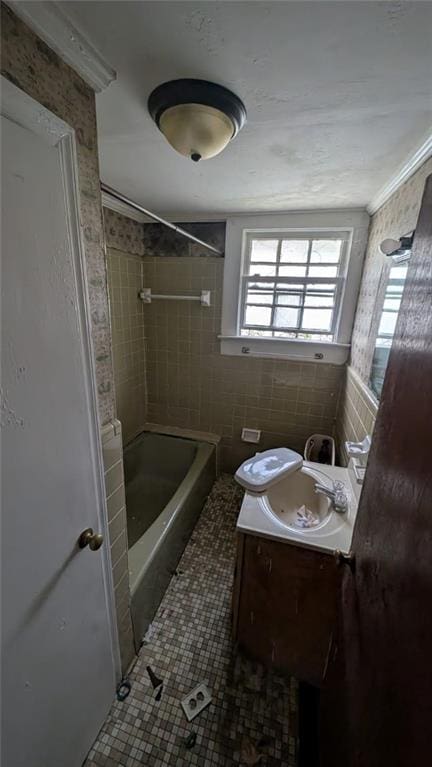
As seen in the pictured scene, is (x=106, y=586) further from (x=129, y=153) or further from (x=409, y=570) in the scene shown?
(x=129, y=153)

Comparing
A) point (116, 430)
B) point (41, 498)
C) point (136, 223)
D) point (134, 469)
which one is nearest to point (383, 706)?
point (41, 498)

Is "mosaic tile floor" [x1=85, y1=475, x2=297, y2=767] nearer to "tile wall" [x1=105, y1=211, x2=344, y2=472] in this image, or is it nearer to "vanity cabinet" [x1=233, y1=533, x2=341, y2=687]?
"vanity cabinet" [x1=233, y1=533, x2=341, y2=687]

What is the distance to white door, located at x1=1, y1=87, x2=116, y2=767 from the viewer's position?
56 cm

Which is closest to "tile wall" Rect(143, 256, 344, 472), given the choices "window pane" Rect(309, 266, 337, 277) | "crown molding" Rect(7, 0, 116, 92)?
"window pane" Rect(309, 266, 337, 277)

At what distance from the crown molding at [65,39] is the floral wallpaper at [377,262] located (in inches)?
46.2

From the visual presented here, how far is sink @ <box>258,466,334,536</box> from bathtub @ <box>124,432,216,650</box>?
0.67 meters

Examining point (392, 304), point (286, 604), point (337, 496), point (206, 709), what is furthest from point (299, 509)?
point (392, 304)

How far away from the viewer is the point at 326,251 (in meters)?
2.10

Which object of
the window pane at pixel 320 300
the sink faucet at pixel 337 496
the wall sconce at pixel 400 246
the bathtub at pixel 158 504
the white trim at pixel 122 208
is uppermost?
the white trim at pixel 122 208

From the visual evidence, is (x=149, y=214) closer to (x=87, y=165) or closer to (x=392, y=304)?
(x=87, y=165)

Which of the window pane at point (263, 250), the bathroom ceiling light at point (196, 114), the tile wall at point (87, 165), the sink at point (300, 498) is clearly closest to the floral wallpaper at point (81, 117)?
the tile wall at point (87, 165)

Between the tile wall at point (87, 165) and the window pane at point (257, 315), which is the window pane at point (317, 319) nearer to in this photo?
the window pane at point (257, 315)

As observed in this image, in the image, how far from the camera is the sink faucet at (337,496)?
1309 millimetres

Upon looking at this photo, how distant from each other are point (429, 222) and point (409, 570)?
74 centimetres
